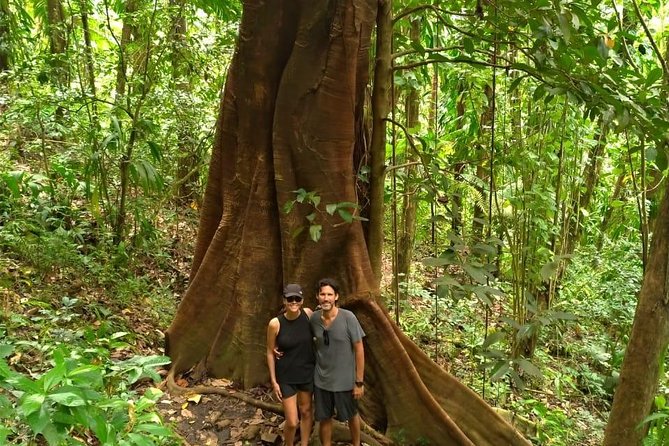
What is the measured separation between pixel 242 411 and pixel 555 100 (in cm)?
461

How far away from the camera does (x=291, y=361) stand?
3889 millimetres

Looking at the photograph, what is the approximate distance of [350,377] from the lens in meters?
3.87

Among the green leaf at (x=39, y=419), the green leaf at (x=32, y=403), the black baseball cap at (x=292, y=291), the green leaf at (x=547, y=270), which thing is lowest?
the green leaf at (x=39, y=419)

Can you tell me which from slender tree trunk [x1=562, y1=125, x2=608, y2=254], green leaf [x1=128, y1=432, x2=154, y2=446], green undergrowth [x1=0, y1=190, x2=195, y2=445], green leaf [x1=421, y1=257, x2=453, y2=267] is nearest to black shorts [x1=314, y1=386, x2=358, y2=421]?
green undergrowth [x1=0, y1=190, x2=195, y2=445]

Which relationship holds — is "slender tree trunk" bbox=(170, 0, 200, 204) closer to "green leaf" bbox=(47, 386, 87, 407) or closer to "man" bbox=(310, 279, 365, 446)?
"man" bbox=(310, 279, 365, 446)

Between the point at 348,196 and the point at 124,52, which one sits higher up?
the point at 124,52

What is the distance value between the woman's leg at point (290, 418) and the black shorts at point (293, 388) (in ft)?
0.09

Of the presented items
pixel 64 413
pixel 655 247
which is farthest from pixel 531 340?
pixel 64 413

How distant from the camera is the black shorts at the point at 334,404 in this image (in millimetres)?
3836

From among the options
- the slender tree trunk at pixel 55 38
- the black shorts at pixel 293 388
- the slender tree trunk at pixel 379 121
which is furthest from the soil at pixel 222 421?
the slender tree trunk at pixel 55 38

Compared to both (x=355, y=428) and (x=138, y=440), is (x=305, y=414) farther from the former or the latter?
(x=138, y=440)

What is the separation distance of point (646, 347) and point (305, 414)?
91.0 inches

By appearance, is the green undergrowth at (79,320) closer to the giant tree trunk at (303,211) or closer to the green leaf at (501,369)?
the giant tree trunk at (303,211)

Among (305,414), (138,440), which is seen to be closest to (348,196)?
(305,414)
